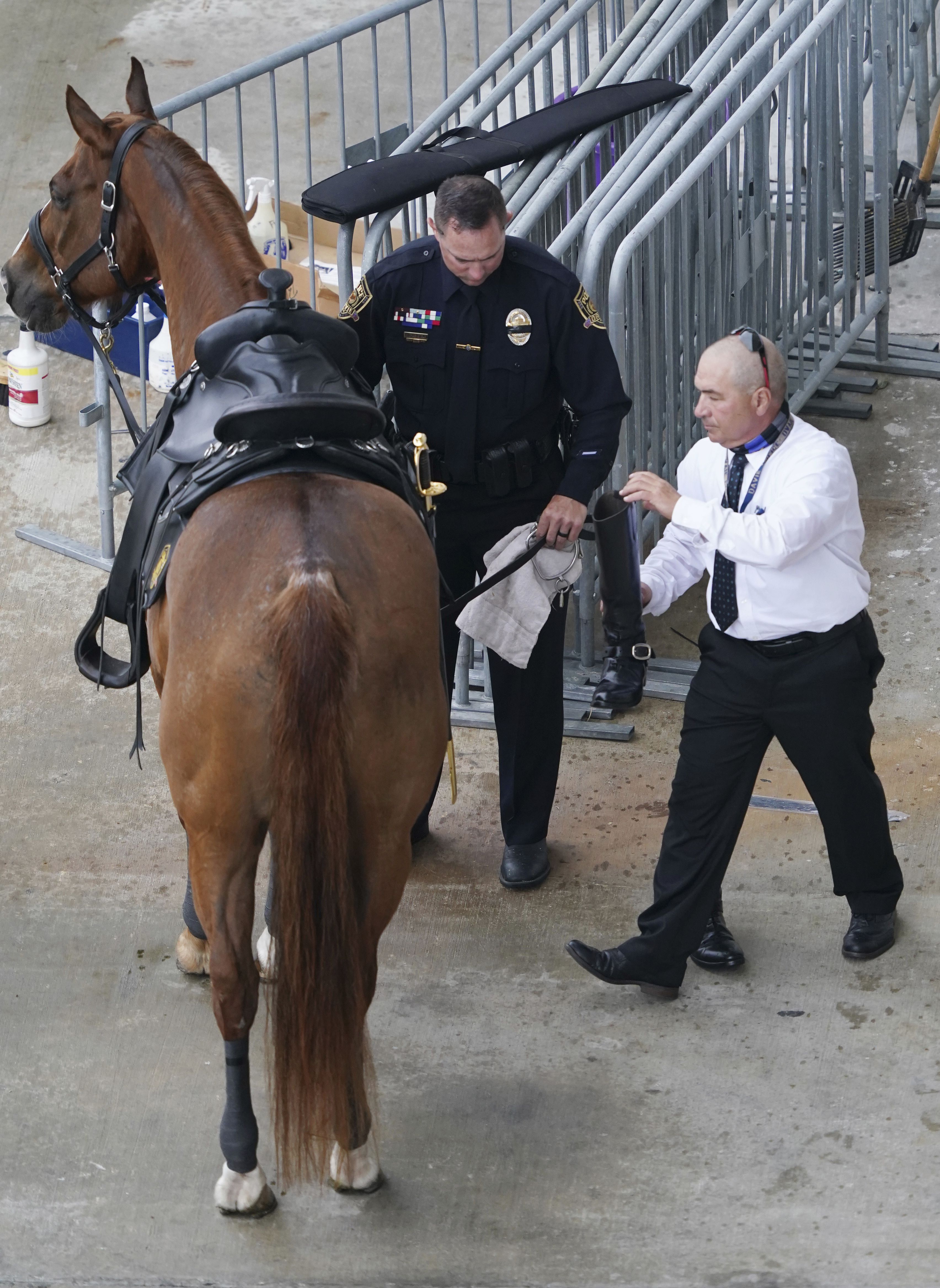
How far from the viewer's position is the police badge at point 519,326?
13.5 feet

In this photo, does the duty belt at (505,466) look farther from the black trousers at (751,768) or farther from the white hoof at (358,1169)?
the white hoof at (358,1169)

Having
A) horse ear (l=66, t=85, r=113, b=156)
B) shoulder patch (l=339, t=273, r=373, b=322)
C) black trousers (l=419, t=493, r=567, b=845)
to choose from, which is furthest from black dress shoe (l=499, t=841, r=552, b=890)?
horse ear (l=66, t=85, r=113, b=156)

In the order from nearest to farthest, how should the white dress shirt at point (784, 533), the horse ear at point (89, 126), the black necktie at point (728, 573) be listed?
1. the white dress shirt at point (784, 533)
2. the black necktie at point (728, 573)
3. the horse ear at point (89, 126)

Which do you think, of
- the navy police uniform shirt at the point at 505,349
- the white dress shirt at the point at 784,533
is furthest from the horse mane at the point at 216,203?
the white dress shirt at the point at 784,533

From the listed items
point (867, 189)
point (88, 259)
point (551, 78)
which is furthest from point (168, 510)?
point (867, 189)

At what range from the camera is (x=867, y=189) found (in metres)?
8.55

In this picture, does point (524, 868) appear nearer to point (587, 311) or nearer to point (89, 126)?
point (587, 311)

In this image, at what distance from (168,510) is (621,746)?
218 centimetres

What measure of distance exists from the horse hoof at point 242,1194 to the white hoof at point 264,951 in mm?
428

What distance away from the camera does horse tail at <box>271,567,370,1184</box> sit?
300cm

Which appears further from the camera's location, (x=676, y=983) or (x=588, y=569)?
(x=588, y=569)

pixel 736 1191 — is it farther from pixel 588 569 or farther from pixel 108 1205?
pixel 588 569

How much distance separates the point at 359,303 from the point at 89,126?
81cm

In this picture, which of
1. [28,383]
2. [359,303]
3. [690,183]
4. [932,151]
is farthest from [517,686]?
[932,151]
